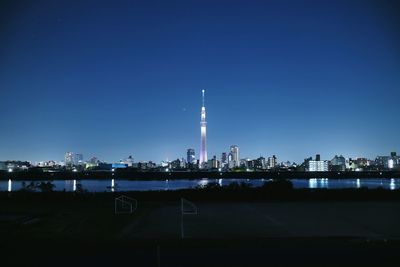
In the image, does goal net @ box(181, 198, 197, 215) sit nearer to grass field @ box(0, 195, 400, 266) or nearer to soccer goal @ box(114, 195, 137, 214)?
grass field @ box(0, 195, 400, 266)

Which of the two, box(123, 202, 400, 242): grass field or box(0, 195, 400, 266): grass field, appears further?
box(123, 202, 400, 242): grass field

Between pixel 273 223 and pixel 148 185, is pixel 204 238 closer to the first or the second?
pixel 273 223

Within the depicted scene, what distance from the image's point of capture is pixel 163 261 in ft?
32.5

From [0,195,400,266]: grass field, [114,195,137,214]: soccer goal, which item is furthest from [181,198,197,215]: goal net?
[114,195,137,214]: soccer goal

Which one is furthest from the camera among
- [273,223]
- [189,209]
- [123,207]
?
[123,207]

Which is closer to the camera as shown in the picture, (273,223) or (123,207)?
(273,223)

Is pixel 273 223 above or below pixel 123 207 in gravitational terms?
below

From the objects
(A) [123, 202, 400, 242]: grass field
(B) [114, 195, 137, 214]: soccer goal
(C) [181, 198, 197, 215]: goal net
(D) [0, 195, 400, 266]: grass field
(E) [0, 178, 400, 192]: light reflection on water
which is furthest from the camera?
(E) [0, 178, 400, 192]: light reflection on water

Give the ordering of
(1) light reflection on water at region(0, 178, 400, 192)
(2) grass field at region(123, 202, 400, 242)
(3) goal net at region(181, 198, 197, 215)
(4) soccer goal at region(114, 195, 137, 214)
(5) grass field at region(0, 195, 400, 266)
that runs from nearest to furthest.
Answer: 1. (5) grass field at region(0, 195, 400, 266)
2. (2) grass field at region(123, 202, 400, 242)
3. (3) goal net at region(181, 198, 197, 215)
4. (4) soccer goal at region(114, 195, 137, 214)
5. (1) light reflection on water at region(0, 178, 400, 192)

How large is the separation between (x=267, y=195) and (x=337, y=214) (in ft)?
35.6

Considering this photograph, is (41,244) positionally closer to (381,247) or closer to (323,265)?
(323,265)

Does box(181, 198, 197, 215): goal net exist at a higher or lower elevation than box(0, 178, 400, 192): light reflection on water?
higher

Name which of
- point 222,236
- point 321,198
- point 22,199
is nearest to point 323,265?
point 222,236

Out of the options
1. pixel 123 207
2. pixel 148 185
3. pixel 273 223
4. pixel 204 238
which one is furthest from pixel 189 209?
pixel 148 185
